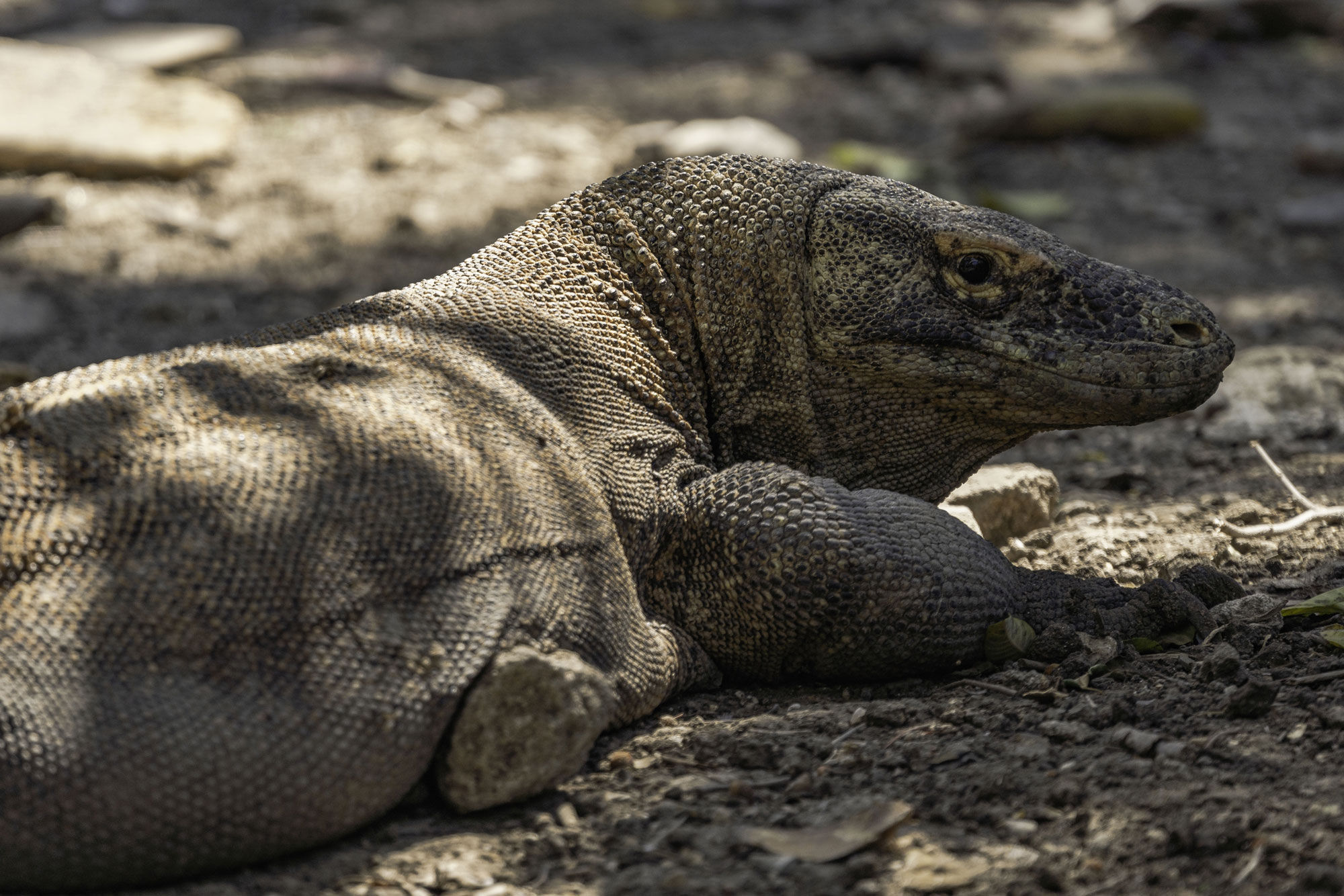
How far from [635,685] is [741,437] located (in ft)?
3.26

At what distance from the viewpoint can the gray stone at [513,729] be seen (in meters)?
3.05

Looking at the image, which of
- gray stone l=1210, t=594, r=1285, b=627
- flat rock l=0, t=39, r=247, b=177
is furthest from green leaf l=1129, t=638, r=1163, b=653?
flat rock l=0, t=39, r=247, b=177

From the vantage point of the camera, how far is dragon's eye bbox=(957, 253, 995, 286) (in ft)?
13.2

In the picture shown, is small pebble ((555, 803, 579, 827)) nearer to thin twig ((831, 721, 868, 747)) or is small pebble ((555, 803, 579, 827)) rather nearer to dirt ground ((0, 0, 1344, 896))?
dirt ground ((0, 0, 1344, 896))

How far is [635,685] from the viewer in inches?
137

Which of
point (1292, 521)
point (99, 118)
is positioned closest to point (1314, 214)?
point (1292, 521)

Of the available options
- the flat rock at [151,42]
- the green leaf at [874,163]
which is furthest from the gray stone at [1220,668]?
the flat rock at [151,42]

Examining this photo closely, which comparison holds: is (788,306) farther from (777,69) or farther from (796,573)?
(777,69)

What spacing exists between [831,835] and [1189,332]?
6.40 feet

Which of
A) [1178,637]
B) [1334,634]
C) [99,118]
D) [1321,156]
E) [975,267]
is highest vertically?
[975,267]

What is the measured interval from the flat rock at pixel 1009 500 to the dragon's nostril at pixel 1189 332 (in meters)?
0.96

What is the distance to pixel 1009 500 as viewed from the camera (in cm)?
485

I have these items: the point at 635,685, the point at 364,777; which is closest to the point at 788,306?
the point at 635,685

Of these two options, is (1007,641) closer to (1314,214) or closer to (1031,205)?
(1031,205)
